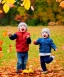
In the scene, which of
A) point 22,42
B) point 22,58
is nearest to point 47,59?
point 22,58

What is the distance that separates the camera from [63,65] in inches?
498

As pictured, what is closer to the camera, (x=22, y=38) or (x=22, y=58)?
(x=22, y=38)

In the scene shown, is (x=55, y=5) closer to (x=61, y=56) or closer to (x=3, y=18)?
(x=61, y=56)

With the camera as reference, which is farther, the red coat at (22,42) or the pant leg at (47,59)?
the pant leg at (47,59)

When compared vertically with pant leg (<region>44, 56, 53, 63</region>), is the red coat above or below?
above

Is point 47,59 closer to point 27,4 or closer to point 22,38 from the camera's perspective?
point 22,38

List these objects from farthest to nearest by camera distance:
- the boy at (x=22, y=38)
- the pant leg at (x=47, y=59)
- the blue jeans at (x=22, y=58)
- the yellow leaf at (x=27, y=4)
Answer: the pant leg at (x=47, y=59) → the blue jeans at (x=22, y=58) → the boy at (x=22, y=38) → the yellow leaf at (x=27, y=4)

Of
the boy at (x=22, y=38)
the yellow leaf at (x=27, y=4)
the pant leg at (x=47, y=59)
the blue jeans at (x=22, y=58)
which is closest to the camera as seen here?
the yellow leaf at (x=27, y=4)

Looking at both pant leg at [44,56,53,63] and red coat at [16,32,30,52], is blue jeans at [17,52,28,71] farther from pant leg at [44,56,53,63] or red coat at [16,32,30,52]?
pant leg at [44,56,53,63]

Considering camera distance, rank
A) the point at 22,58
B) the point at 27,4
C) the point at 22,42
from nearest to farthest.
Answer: the point at 27,4 < the point at 22,42 < the point at 22,58

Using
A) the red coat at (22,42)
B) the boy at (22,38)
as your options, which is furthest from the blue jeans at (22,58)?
the red coat at (22,42)

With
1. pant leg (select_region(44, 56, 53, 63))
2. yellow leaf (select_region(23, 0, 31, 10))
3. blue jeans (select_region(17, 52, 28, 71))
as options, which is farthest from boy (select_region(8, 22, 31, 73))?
yellow leaf (select_region(23, 0, 31, 10))

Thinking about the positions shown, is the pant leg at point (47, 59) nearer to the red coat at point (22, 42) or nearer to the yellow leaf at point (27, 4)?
the red coat at point (22, 42)

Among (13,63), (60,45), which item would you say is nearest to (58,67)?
(13,63)
